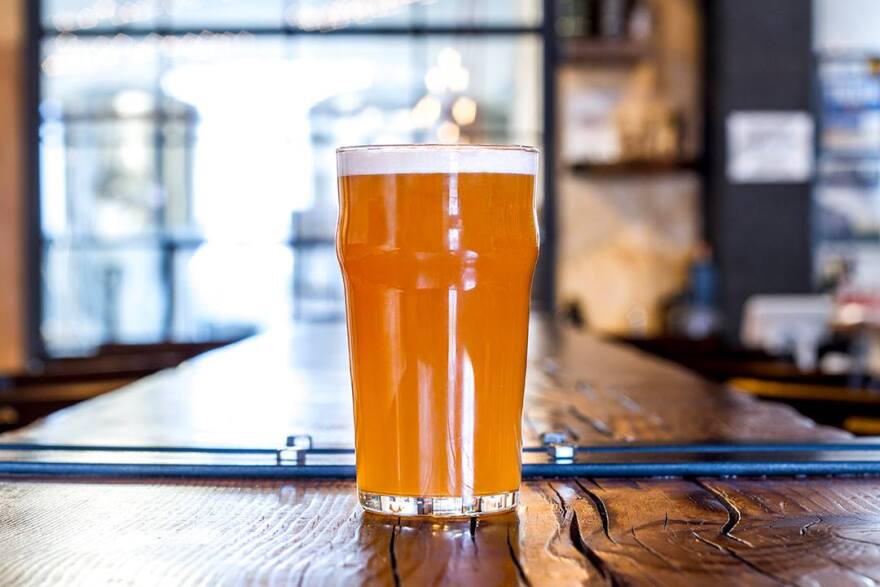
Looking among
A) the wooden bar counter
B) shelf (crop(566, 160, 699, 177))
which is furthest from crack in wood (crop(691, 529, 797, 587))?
shelf (crop(566, 160, 699, 177))

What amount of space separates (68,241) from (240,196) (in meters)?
1.06

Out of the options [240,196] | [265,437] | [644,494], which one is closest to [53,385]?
[265,437]

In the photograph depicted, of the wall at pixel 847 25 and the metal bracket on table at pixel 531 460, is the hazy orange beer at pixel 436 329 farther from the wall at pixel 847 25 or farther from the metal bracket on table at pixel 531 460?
the wall at pixel 847 25

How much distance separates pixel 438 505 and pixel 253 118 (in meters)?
6.73

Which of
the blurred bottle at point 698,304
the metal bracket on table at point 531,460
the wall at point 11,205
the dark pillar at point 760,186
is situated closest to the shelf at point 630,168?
the dark pillar at point 760,186

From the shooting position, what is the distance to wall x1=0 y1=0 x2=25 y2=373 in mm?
7332

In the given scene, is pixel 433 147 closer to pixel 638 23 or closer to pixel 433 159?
pixel 433 159

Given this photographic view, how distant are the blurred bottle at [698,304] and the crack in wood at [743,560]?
242 inches

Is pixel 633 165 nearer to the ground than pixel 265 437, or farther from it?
farther from it

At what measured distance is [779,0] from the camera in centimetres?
700

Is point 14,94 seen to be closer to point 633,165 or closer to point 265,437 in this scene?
point 633,165

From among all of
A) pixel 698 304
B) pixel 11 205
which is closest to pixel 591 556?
pixel 698 304

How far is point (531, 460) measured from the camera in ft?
2.90

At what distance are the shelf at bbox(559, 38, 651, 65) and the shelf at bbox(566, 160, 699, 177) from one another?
623 mm
